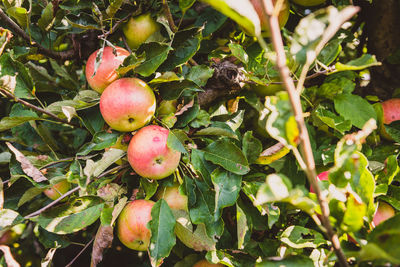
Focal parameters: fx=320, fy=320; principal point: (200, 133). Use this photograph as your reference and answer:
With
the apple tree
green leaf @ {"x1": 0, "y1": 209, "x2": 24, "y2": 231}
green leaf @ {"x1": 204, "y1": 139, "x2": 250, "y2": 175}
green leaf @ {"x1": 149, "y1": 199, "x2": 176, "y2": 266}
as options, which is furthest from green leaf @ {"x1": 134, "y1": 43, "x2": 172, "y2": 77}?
green leaf @ {"x1": 0, "y1": 209, "x2": 24, "y2": 231}

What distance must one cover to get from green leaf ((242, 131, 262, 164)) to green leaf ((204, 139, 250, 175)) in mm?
63

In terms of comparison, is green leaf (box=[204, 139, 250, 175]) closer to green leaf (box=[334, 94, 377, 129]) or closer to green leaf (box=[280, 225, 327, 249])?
green leaf (box=[280, 225, 327, 249])

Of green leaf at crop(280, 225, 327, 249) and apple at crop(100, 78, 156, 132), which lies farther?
→ apple at crop(100, 78, 156, 132)

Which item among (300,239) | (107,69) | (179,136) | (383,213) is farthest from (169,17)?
(383,213)

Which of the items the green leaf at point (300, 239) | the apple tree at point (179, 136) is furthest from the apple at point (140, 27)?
the green leaf at point (300, 239)

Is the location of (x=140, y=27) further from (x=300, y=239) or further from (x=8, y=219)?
(x=300, y=239)

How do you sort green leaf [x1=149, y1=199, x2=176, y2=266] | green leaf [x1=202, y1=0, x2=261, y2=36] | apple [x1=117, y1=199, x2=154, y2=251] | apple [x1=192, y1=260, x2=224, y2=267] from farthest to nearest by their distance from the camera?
1. apple [x1=192, y1=260, x2=224, y2=267]
2. apple [x1=117, y1=199, x2=154, y2=251]
3. green leaf [x1=149, y1=199, x2=176, y2=266]
4. green leaf [x1=202, y1=0, x2=261, y2=36]

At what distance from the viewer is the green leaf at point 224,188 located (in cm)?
91

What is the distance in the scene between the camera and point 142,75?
98cm

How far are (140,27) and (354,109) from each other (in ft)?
2.61

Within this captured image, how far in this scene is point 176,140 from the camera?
0.95 m

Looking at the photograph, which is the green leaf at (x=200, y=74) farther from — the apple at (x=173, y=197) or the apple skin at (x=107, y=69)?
the apple at (x=173, y=197)

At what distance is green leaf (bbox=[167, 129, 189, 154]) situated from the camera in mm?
918

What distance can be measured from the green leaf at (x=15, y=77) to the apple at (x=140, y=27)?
377 mm
